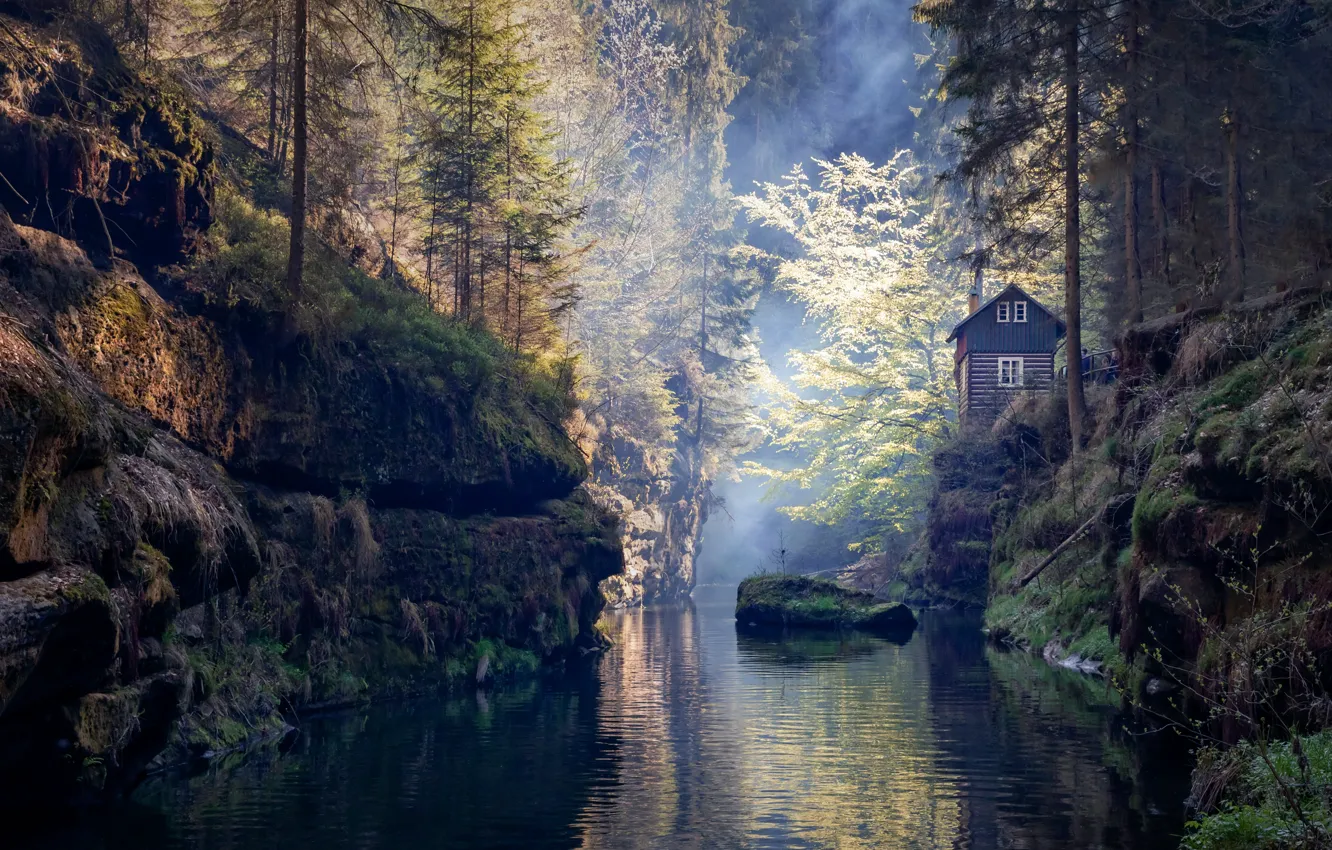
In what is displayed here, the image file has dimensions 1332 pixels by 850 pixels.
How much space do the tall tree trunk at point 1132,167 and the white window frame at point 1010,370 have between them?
21.0m

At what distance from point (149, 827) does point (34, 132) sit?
1237 centimetres

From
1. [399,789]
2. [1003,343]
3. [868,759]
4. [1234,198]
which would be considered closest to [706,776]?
[868,759]

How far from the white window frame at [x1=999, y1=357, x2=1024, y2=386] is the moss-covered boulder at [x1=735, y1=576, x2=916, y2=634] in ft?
46.4

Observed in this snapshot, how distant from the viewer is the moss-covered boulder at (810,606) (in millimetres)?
43688

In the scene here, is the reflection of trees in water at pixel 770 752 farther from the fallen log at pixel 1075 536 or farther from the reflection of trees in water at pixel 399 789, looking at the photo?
the fallen log at pixel 1075 536

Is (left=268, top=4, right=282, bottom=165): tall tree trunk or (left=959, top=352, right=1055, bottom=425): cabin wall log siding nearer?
(left=268, top=4, right=282, bottom=165): tall tree trunk

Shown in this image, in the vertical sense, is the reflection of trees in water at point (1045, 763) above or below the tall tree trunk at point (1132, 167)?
below

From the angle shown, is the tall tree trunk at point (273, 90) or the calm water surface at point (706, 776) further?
the tall tree trunk at point (273, 90)

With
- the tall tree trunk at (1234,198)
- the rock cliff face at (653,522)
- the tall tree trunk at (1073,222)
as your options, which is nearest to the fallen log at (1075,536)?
the tall tree trunk at (1073,222)

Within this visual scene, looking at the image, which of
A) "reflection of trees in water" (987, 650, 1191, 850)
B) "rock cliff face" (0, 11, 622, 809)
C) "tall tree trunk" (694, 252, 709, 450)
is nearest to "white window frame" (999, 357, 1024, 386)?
"rock cliff face" (0, 11, 622, 809)

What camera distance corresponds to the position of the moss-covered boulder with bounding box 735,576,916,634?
43.7 m

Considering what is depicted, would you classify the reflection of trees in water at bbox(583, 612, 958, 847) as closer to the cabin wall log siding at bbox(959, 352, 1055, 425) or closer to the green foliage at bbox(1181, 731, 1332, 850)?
the green foliage at bbox(1181, 731, 1332, 850)

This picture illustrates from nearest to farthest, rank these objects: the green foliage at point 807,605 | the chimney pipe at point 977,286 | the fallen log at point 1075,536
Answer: the fallen log at point 1075,536 → the chimney pipe at point 977,286 → the green foliage at point 807,605

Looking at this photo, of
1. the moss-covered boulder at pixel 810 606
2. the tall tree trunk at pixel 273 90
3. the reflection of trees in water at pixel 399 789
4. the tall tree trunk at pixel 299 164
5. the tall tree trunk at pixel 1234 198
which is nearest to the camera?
the reflection of trees in water at pixel 399 789
